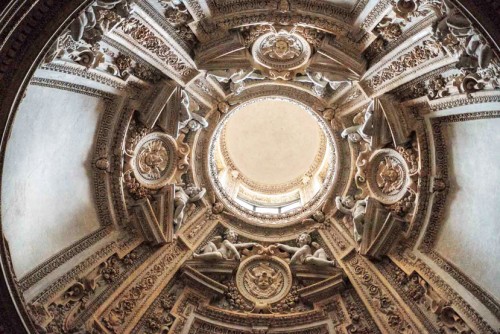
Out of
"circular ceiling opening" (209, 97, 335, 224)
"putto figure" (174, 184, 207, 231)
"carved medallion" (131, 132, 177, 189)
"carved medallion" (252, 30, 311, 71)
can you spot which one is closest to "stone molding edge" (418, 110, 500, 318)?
"carved medallion" (252, 30, 311, 71)

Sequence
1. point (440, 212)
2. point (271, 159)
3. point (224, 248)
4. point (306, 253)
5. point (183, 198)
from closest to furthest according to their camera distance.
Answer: point (440, 212)
point (183, 198)
point (306, 253)
point (224, 248)
point (271, 159)

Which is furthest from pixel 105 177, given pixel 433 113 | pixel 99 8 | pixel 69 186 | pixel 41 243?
pixel 433 113

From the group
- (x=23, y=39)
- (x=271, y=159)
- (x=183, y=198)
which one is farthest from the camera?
(x=271, y=159)

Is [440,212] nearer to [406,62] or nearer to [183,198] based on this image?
[406,62]

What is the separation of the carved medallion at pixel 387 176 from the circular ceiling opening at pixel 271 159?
2.33 m

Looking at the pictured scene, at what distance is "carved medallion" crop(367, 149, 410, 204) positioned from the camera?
14.5 meters

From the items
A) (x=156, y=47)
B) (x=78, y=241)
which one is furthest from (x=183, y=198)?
(x=156, y=47)

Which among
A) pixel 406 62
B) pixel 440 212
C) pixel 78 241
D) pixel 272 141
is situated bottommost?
pixel 78 241

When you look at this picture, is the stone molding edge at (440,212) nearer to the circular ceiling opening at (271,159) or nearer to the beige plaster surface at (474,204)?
the beige plaster surface at (474,204)

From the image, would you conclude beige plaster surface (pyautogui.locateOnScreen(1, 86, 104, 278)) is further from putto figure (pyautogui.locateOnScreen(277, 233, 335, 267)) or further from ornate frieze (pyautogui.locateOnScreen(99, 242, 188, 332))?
putto figure (pyautogui.locateOnScreen(277, 233, 335, 267))

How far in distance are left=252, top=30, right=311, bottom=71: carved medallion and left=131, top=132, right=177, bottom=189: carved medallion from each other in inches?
124

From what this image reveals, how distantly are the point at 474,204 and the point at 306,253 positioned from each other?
4772 mm

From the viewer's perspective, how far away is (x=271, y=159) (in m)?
22.4

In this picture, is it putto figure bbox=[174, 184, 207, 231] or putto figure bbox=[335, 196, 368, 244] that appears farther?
putto figure bbox=[174, 184, 207, 231]
